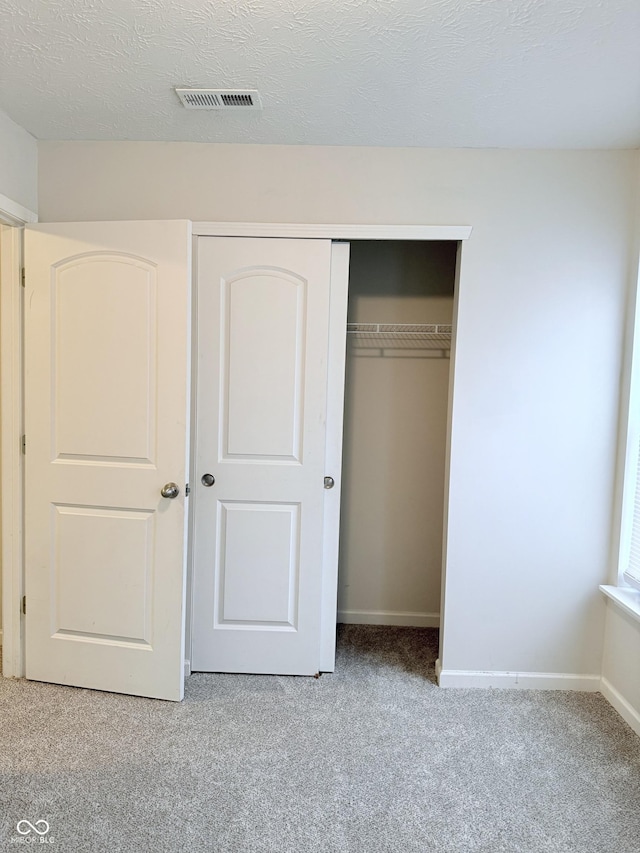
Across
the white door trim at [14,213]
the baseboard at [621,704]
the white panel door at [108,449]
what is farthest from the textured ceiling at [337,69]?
the baseboard at [621,704]

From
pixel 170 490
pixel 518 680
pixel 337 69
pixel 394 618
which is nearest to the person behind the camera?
pixel 337 69

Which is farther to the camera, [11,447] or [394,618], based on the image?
[394,618]

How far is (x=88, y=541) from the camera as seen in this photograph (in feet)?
7.78

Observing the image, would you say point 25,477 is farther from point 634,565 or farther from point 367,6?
point 634,565

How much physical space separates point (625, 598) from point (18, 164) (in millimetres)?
3288

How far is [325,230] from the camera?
2393mm

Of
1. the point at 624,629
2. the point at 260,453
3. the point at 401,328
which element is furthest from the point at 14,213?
the point at 624,629

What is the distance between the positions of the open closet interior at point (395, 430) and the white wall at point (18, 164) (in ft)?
A: 5.43

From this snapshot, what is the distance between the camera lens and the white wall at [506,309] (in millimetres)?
2379

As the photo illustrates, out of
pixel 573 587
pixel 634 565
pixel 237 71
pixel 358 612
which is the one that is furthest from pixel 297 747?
pixel 237 71

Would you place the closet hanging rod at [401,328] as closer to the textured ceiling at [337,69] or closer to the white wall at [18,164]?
the textured ceiling at [337,69]

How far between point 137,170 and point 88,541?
5.59ft

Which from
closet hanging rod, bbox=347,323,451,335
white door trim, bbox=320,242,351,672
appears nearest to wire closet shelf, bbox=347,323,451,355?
closet hanging rod, bbox=347,323,451,335

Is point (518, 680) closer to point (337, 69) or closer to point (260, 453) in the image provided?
point (260, 453)
